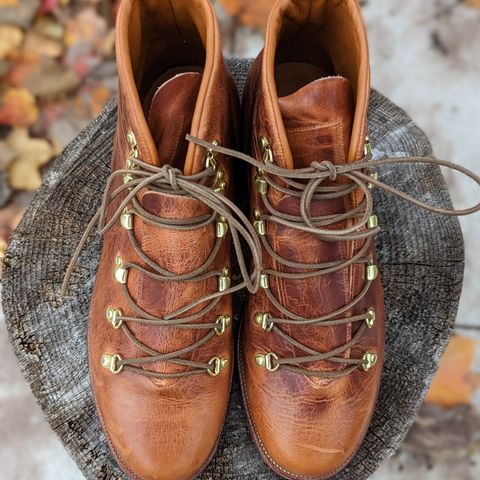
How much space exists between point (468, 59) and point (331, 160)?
1.11m

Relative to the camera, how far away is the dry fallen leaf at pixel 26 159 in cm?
153

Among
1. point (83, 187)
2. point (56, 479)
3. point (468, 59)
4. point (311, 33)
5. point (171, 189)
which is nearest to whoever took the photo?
point (171, 189)

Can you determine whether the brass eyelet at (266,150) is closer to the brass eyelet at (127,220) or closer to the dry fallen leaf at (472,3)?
the brass eyelet at (127,220)

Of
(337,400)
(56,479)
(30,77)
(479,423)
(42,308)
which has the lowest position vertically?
(479,423)

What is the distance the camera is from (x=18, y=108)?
5.18ft

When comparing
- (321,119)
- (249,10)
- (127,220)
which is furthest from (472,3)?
(127,220)

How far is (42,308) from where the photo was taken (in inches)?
40.1

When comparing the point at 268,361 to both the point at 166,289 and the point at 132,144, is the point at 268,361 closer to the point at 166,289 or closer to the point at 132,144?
the point at 166,289

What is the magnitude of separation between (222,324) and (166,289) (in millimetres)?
106

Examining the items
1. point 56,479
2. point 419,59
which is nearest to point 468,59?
point 419,59

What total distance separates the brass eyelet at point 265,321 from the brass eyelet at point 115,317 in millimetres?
206

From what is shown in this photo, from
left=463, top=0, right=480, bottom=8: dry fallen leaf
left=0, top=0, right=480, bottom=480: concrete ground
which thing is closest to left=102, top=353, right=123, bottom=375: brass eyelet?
left=0, top=0, right=480, bottom=480: concrete ground

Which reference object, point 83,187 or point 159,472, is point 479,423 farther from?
point 83,187

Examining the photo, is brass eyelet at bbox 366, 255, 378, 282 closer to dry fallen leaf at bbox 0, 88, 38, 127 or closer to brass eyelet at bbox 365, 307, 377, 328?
brass eyelet at bbox 365, 307, 377, 328
